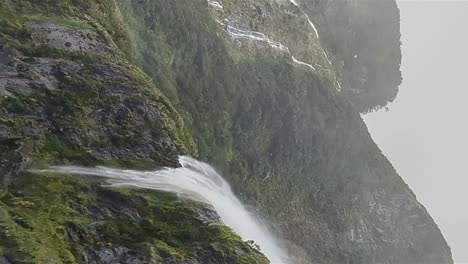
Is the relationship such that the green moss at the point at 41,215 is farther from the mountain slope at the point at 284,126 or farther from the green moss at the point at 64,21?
the mountain slope at the point at 284,126

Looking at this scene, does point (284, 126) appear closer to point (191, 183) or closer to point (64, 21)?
point (191, 183)

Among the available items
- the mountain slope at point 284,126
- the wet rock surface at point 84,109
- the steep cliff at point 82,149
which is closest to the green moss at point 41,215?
the steep cliff at point 82,149

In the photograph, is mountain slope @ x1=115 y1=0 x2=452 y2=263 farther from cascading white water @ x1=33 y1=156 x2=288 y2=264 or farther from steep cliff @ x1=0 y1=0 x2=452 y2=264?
cascading white water @ x1=33 y1=156 x2=288 y2=264

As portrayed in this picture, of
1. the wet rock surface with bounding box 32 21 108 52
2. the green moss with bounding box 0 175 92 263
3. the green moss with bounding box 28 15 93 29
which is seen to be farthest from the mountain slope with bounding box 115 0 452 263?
the green moss with bounding box 0 175 92 263

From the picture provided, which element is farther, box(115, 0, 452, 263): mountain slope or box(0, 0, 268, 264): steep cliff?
box(115, 0, 452, 263): mountain slope

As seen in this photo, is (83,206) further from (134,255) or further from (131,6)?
(131,6)

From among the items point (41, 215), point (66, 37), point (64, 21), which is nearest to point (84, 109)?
point (66, 37)
